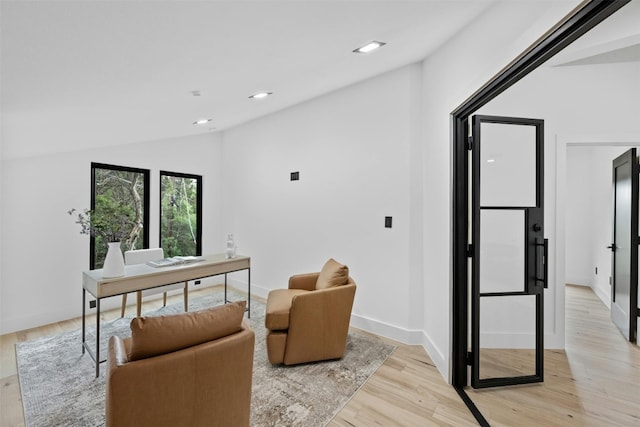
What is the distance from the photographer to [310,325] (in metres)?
2.47

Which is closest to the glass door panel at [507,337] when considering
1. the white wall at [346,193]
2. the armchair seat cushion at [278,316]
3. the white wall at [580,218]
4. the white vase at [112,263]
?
the white wall at [346,193]

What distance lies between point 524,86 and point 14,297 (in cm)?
566

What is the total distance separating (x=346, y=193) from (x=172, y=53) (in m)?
2.25

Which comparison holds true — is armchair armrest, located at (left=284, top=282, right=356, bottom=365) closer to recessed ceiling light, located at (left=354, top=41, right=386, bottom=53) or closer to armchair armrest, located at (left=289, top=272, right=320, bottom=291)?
armchair armrest, located at (left=289, top=272, right=320, bottom=291)

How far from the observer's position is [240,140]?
194 inches

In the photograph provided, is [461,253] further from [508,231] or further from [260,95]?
[260,95]

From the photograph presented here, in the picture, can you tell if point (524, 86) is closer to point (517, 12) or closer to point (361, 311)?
point (517, 12)

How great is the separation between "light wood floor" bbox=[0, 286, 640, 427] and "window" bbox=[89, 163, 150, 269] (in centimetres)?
132

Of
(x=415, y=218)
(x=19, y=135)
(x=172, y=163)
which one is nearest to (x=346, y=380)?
(x=415, y=218)

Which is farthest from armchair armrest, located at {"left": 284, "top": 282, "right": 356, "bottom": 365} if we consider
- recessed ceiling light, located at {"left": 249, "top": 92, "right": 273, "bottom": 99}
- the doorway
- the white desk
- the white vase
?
recessed ceiling light, located at {"left": 249, "top": 92, "right": 273, "bottom": 99}

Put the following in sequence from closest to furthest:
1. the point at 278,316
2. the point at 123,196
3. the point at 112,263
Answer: the point at 278,316 → the point at 112,263 → the point at 123,196

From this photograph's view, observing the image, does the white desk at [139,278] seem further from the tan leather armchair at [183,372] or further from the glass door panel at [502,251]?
the glass door panel at [502,251]

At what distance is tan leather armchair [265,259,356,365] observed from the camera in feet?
8.04

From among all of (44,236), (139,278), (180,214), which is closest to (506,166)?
(139,278)
